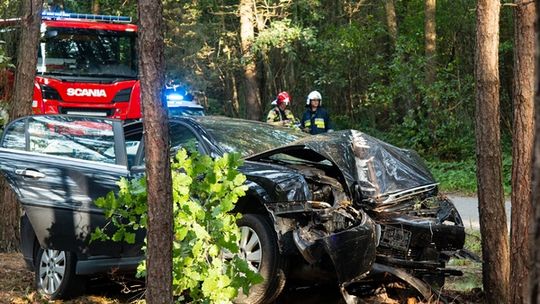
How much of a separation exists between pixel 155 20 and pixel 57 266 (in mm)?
3370

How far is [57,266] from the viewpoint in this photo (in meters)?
7.59

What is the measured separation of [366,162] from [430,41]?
665 inches

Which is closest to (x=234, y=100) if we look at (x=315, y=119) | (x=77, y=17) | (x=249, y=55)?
(x=249, y=55)

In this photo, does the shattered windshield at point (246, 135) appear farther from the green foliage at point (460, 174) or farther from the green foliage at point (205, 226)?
the green foliage at point (460, 174)

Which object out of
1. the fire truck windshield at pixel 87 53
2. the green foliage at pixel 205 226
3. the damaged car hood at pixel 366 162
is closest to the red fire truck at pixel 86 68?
the fire truck windshield at pixel 87 53

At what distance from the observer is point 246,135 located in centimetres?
805

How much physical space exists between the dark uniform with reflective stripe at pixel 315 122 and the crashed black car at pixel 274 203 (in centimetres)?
481

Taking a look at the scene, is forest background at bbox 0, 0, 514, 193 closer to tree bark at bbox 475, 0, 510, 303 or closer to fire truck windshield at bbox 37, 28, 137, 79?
fire truck windshield at bbox 37, 28, 137, 79

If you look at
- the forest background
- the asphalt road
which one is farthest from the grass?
the forest background

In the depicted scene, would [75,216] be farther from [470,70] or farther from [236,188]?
[470,70]

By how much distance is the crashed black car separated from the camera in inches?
267

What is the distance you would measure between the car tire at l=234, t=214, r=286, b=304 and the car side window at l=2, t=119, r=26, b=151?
2.33 m

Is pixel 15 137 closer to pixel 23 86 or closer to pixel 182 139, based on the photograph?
pixel 182 139

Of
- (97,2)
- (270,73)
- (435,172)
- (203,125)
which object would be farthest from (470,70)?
(203,125)
